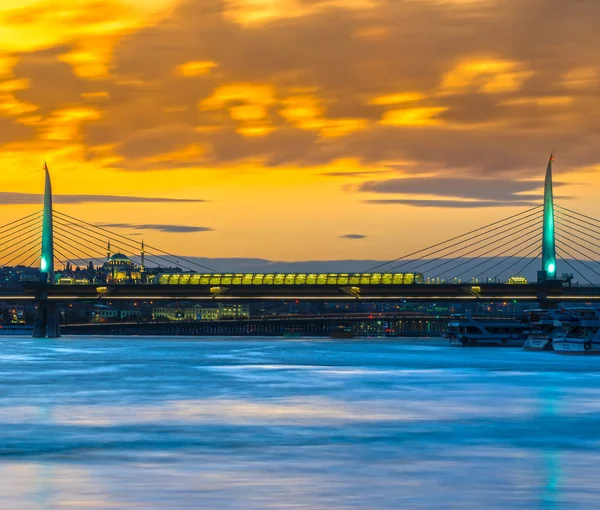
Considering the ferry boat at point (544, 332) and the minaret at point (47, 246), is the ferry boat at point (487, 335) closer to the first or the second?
the ferry boat at point (544, 332)

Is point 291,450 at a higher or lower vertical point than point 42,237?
lower

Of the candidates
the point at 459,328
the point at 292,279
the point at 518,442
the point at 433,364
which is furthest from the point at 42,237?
the point at 518,442

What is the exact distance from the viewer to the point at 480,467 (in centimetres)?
3281

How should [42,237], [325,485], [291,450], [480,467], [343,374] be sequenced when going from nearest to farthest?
[325,485], [480,467], [291,450], [343,374], [42,237]

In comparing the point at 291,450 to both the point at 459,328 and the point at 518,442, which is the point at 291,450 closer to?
the point at 518,442

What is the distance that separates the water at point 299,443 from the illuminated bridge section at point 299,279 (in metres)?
109

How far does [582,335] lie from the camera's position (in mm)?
130750

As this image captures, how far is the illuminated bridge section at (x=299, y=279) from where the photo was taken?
606 ft

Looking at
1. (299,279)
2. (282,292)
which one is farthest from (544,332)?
(299,279)

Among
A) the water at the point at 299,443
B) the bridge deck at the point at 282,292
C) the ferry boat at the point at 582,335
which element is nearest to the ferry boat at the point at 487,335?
the bridge deck at the point at 282,292

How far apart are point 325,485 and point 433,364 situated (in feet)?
244

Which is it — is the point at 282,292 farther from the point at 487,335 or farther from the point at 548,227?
the point at 548,227

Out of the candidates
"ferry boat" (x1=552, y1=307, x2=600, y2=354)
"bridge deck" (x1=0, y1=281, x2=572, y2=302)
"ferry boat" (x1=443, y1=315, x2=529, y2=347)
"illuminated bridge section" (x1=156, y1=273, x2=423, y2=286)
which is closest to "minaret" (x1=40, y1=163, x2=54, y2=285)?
"bridge deck" (x1=0, y1=281, x2=572, y2=302)

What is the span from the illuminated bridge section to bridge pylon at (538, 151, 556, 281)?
23.5 metres
